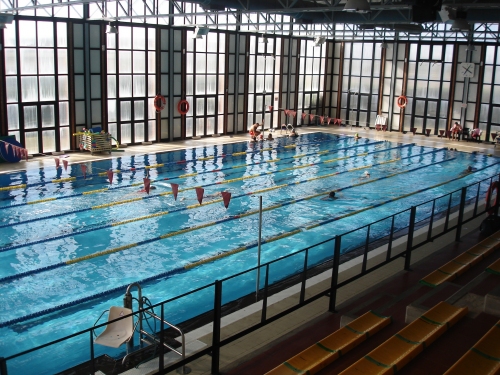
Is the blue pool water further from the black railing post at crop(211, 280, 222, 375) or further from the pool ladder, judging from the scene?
the black railing post at crop(211, 280, 222, 375)

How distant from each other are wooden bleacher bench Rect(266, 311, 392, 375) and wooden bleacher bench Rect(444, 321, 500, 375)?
1254 millimetres

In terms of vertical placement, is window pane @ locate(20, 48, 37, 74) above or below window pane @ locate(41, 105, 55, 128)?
above

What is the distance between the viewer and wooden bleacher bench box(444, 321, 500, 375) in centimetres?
601

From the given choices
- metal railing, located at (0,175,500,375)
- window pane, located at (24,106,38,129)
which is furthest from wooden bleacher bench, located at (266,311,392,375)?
window pane, located at (24,106,38,129)

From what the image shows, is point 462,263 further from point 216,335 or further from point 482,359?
point 216,335

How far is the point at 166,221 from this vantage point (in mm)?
14031

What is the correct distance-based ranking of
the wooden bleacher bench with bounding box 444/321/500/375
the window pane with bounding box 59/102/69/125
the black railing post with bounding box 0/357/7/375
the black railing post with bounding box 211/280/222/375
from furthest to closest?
1. the window pane with bounding box 59/102/69/125
2. the black railing post with bounding box 211/280/222/375
3. the wooden bleacher bench with bounding box 444/321/500/375
4. the black railing post with bounding box 0/357/7/375

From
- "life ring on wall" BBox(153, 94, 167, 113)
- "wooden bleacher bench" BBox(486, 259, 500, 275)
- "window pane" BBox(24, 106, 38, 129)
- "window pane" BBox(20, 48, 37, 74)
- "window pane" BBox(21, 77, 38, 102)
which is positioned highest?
"window pane" BBox(20, 48, 37, 74)

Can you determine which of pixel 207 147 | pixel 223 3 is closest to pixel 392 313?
pixel 223 3

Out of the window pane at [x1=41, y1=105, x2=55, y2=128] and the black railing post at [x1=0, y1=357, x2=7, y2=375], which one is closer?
the black railing post at [x1=0, y1=357, x2=7, y2=375]

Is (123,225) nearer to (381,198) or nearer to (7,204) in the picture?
(7,204)

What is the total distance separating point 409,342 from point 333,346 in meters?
0.93

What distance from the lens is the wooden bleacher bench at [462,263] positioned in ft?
30.1

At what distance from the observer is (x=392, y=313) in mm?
8125
